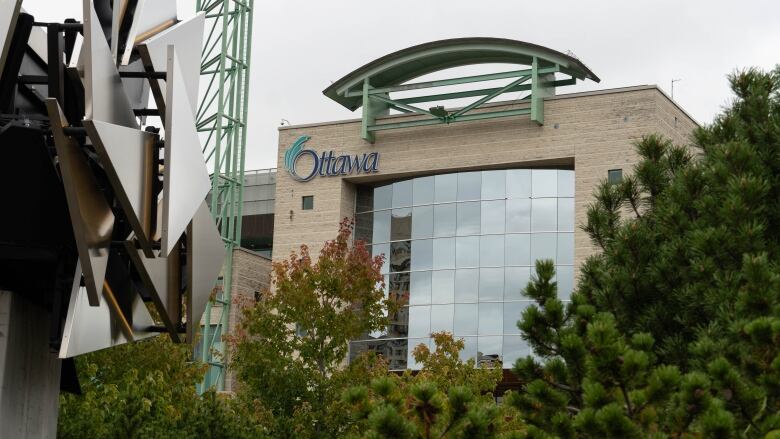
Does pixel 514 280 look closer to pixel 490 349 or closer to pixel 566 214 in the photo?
Result: pixel 490 349

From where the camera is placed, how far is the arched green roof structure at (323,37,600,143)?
157 feet

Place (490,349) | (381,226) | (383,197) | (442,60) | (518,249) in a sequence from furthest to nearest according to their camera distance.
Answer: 1. (383,197)
2. (381,226)
3. (442,60)
4. (518,249)
5. (490,349)

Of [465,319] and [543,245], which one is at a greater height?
[543,245]

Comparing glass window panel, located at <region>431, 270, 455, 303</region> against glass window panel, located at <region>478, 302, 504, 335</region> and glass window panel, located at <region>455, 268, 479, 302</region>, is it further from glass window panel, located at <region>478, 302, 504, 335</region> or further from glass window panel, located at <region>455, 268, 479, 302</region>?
glass window panel, located at <region>478, 302, 504, 335</region>

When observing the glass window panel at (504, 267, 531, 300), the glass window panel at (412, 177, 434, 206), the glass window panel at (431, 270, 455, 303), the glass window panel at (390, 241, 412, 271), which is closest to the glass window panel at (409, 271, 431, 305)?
the glass window panel at (431, 270, 455, 303)

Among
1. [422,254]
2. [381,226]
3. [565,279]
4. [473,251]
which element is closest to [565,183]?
[565,279]

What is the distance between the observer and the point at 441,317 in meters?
49.2

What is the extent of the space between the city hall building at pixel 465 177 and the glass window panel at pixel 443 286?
0.05 m

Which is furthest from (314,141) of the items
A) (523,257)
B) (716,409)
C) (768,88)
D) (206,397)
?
(716,409)

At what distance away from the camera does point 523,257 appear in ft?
158

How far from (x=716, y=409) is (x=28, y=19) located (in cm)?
711

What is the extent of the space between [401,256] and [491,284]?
4.10 meters

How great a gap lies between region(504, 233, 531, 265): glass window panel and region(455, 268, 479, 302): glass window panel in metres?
1.40

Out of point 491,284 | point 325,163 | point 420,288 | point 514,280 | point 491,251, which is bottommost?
point 420,288
